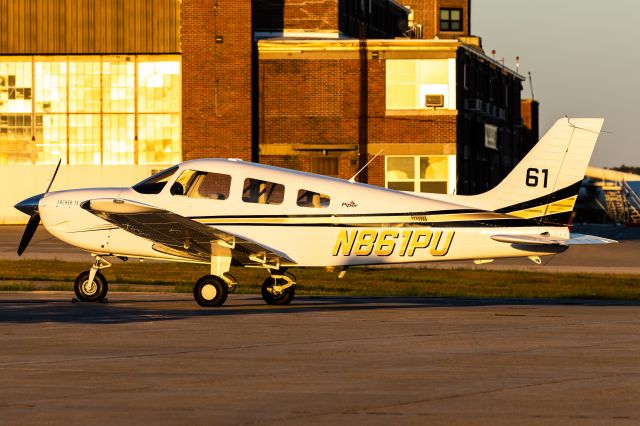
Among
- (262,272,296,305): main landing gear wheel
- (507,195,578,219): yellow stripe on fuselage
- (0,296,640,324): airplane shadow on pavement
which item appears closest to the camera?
(0,296,640,324): airplane shadow on pavement

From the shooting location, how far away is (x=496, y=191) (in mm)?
21453

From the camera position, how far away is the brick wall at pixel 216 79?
57.8m

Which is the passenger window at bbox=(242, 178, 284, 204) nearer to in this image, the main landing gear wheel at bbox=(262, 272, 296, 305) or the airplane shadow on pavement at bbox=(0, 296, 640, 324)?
the main landing gear wheel at bbox=(262, 272, 296, 305)

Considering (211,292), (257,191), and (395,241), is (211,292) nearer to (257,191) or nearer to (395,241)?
(257,191)

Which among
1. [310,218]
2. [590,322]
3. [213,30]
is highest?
[213,30]

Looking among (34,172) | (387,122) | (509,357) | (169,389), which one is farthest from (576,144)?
(34,172)

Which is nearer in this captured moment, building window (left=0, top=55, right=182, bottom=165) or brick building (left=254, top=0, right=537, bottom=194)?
brick building (left=254, top=0, right=537, bottom=194)

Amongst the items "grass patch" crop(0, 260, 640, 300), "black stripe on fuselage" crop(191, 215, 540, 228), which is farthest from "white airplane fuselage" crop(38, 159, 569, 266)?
"grass patch" crop(0, 260, 640, 300)

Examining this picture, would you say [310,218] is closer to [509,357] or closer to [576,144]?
[576,144]

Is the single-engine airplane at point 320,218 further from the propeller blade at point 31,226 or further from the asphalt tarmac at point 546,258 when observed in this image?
the asphalt tarmac at point 546,258

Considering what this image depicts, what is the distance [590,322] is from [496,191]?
3.10 m

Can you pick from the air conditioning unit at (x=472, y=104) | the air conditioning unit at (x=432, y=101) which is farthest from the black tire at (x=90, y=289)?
the air conditioning unit at (x=472, y=104)

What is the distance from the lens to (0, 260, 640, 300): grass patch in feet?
92.1

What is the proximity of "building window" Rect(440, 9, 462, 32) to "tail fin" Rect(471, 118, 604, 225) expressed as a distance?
3217 inches
